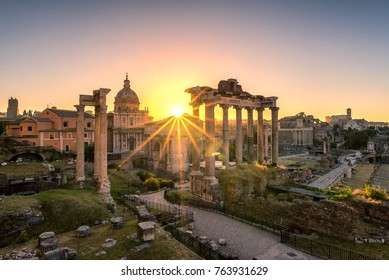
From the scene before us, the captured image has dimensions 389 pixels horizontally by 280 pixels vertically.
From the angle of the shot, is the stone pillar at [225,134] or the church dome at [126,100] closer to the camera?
the stone pillar at [225,134]

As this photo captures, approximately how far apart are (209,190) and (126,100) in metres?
48.4

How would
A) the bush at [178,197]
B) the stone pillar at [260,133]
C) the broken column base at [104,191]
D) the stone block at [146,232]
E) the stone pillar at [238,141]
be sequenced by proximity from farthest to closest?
the stone pillar at [260,133]
the stone pillar at [238,141]
the bush at [178,197]
the broken column base at [104,191]
the stone block at [146,232]

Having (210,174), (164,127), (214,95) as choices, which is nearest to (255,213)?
(210,174)

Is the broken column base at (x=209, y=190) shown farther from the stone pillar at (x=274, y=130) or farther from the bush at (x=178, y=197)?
the stone pillar at (x=274, y=130)

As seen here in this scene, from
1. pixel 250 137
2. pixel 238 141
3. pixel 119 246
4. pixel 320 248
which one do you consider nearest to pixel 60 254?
pixel 119 246

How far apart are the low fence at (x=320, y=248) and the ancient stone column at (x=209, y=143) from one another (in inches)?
268

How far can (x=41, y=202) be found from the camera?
50.0 feet

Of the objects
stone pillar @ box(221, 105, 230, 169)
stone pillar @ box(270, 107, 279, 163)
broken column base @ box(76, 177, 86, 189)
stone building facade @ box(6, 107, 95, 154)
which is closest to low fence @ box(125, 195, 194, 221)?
broken column base @ box(76, 177, 86, 189)

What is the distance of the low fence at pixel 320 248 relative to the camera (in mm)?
11180

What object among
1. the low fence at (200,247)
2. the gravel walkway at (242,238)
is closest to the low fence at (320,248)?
the gravel walkway at (242,238)

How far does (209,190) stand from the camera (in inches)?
737

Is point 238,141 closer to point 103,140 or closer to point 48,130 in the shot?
point 103,140

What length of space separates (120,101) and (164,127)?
2334 centimetres
